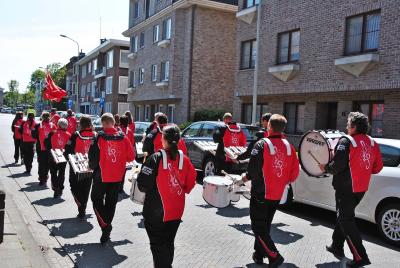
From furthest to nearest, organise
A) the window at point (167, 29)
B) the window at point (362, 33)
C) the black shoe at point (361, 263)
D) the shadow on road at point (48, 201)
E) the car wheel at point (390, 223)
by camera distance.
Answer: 1. the window at point (167, 29)
2. the window at point (362, 33)
3. the shadow on road at point (48, 201)
4. the car wheel at point (390, 223)
5. the black shoe at point (361, 263)

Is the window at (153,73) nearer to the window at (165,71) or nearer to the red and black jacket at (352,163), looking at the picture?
the window at (165,71)

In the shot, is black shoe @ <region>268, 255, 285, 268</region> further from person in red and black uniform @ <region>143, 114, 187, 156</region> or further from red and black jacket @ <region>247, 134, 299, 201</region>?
person in red and black uniform @ <region>143, 114, 187, 156</region>

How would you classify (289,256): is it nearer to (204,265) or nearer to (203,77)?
(204,265)

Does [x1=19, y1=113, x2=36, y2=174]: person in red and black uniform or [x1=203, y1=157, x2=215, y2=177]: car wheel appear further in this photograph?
[x1=19, y1=113, x2=36, y2=174]: person in red and black uniform

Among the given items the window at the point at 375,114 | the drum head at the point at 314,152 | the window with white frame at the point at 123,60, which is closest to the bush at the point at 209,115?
the window at the point at 375,114

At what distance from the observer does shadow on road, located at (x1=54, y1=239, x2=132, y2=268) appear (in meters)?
5.40

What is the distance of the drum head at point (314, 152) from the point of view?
229 inches

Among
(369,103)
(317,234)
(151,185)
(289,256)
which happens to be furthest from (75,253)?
(369,103)

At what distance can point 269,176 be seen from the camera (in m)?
5.05

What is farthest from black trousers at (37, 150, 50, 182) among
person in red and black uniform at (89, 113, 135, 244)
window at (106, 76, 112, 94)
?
window at (106, 76, 112, 94)

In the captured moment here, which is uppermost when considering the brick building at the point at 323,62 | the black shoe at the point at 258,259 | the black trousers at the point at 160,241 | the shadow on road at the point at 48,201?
the brick building at the point at 323,62

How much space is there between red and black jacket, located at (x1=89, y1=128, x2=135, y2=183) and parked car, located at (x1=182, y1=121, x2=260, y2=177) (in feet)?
17.1

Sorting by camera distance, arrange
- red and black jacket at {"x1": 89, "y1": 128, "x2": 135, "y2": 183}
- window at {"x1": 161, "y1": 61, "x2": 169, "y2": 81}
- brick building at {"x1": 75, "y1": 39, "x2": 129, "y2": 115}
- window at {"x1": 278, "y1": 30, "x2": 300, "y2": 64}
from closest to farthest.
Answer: red and black jacket at {"x1": 89, "y1": 128, "x2": 135, "y2": 183} → window at {"x1": 278, "y1": 30, "x2": 300, "y2": 64} → window at {"x1": 161, "y1": 61, "x2": 169, "y2": 81} → brick building at {"x1": 75, "y1": 39, "x2": 129, "y2": 115}

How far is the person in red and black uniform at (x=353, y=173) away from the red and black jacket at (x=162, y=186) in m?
2.16
